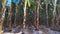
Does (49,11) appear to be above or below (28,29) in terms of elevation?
above

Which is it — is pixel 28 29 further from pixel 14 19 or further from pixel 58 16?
pixel 58 16

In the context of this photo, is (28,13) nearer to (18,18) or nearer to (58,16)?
(18,18)

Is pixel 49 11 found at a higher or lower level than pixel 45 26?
higher

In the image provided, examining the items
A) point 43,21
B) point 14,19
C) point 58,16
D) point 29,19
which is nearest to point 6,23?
point 14,19

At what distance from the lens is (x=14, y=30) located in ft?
6.31

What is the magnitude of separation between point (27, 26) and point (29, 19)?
0.18 meters

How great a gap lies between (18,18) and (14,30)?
256 millimetres

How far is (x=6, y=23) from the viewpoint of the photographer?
2111 millimetres

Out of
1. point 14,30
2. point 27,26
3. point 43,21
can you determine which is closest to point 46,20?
point 43,21

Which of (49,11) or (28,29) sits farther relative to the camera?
(49,11)

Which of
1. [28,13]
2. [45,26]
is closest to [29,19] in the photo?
[28,13]

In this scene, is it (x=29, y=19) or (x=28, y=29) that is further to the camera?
(x=29, y=19)

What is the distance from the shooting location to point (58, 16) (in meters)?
2.14

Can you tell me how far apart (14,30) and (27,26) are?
6.1 inches
